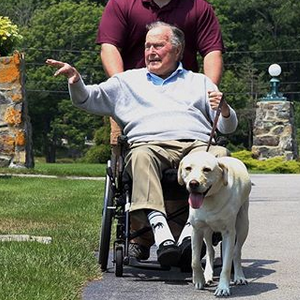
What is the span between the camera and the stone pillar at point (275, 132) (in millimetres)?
30406

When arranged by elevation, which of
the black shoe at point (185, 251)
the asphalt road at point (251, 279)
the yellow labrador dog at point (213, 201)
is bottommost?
the asphalt road at point (251, 279)

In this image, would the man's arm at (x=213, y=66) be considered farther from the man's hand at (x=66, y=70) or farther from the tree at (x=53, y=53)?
the tree at (x=53, y=53)

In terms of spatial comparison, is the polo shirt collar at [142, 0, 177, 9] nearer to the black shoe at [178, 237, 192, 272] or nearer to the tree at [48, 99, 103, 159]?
the black shoe at [178, 237, 192, 272]

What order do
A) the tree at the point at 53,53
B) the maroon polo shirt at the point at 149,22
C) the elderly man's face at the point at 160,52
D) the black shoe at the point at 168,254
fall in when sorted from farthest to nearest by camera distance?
the tree at the point at 53,53, the maroon polo shirt at the point at 149,22, the elderly man's face at the point at 160,52, the black shoe at the point at 168,254

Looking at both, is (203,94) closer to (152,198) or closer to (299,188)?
(152,198)

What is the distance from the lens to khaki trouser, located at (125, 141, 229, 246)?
5.51 m

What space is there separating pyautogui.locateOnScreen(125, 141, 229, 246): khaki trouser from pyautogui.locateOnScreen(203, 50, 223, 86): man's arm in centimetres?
85

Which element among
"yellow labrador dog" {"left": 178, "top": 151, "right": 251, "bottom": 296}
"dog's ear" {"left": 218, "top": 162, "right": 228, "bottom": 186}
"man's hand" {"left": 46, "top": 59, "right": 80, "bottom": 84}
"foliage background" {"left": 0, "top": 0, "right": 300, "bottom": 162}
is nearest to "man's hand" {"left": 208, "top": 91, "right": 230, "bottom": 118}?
"yellow labrador dog" {"left": 178, "top": 151, "right": 251, "bottom": 296}

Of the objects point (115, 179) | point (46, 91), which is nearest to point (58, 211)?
point (115, 179)

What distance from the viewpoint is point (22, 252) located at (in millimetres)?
6129

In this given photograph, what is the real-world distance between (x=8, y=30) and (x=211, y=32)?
417 inches

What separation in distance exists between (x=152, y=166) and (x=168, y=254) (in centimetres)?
55

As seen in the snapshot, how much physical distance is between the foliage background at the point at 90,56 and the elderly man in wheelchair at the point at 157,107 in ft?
161

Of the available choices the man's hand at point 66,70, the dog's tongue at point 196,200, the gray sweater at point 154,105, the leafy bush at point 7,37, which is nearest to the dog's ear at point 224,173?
the dog's tongue at point 196,200
